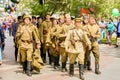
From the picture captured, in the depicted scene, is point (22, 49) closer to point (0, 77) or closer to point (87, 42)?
point (0, 77)

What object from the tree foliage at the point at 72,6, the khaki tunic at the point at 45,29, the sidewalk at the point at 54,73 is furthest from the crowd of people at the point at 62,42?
the tree foliage at the point at 72,6

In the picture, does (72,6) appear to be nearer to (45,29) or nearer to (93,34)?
(45,29)

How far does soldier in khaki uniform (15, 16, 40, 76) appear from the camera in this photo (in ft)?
42.6

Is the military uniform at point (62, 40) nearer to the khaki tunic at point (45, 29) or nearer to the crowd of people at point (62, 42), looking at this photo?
the crowd of people at point (62, 42)

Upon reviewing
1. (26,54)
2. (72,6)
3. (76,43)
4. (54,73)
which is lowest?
(54,73)

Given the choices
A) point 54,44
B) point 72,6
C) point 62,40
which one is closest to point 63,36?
point 62,40

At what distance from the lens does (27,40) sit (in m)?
13.0

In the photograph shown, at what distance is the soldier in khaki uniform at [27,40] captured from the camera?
511 inches

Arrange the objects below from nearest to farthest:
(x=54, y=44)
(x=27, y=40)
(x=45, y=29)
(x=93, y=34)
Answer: (x=27, y=40) < (x=93, y=34) < (x=54, y=44) < (x=45, y=29)

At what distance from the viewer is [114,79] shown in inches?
487

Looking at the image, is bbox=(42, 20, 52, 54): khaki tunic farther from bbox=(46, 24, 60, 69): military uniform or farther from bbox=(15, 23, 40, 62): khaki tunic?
bbox=(15, 23, 40, 62): khaki tunic

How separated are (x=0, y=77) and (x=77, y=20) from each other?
9.07ft

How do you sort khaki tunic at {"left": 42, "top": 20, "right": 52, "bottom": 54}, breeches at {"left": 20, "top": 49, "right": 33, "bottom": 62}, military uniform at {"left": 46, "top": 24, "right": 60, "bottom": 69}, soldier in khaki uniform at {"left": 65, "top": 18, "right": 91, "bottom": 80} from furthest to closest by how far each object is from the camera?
1. khaki tunic at {"left": 42, "top": 20, "right": 52, "bottom": 54}
2. military uniform at {"left": 46, "top": 24, "right": 60, "bottom": 69}
3. breeches at {"left": 20, "top": 49, "right": 33, "bottom": 62}
4. soldier in khaki uniform at {"left": 65, "top": 18, "right": 91, "bottom": 80}

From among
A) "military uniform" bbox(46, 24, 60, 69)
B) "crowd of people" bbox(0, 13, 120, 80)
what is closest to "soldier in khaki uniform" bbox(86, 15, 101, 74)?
"crowd of people" bbox(0, 13, 120, 80)
